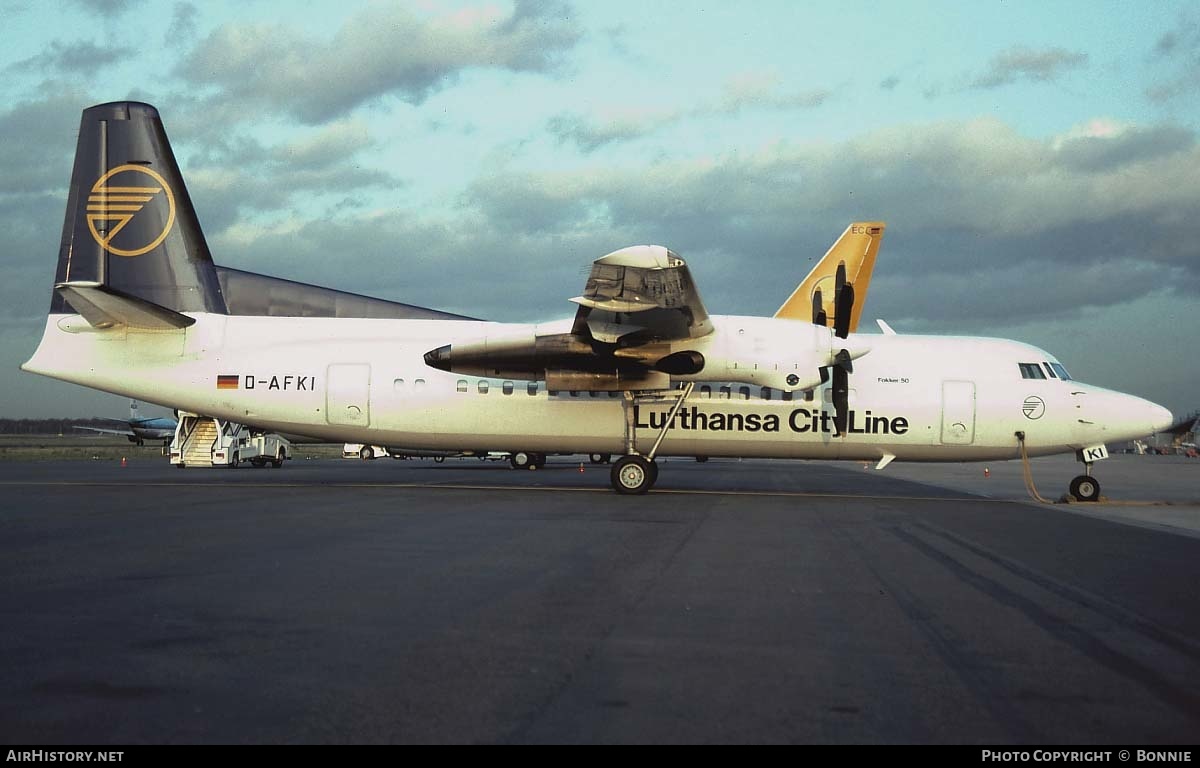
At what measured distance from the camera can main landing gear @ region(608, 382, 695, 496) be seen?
741 inches

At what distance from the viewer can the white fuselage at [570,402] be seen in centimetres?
1947

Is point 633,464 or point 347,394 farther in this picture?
point 347,394

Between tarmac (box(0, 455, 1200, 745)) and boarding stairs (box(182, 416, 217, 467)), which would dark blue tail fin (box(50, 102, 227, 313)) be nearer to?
tarmac (box(0, 455, 1200, 745))

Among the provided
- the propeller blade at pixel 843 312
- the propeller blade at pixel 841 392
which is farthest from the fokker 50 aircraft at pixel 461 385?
the propeller blade at pixel 843 312

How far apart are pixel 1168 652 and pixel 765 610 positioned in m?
2.61

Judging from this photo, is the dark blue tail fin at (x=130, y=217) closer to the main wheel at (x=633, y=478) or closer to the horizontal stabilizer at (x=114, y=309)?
the horizontal stabilizer at (x=114, y=309)

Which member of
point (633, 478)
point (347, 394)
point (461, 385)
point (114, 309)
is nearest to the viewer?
point (114, 309)

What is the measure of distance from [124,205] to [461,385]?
8.82 m

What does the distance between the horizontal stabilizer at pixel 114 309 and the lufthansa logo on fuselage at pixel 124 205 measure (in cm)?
193

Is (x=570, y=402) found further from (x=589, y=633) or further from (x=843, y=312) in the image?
(x=589, y=633)

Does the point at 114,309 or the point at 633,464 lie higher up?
the point at 114,309

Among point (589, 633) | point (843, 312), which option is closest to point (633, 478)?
point (843, 312)

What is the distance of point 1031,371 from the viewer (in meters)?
19.9
